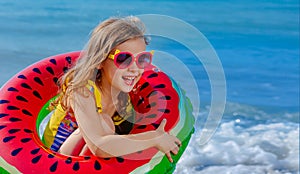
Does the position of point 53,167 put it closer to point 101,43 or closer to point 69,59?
point 101,43

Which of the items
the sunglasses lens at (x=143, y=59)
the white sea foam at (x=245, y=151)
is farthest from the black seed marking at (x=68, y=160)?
the white sea foam at (x=245, y=151)

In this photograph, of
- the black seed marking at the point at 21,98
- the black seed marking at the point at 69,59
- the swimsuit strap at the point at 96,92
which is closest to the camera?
the swimsuit strap at the point at 96,92

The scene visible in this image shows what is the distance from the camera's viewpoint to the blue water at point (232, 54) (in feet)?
16.6

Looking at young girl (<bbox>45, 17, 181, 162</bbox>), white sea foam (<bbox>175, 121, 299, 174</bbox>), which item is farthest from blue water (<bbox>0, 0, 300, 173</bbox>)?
young girl (<bbox>45, 17, 181, 162</bbox>)

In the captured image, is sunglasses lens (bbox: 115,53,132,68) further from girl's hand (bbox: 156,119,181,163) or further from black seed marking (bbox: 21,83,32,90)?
black seed marking (bbox: 21,83,32,90)

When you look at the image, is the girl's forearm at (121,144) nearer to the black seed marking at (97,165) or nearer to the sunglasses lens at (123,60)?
the black seed marking at (97,165)

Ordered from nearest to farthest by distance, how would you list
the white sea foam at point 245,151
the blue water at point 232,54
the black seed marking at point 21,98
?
1. the black seed marking at point 21,98
2. the white sea foam at point 245,151
3. the blue water at point 232,54

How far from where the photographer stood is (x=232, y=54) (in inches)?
323

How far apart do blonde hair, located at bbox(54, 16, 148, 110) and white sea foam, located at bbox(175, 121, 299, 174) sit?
6.39 feet

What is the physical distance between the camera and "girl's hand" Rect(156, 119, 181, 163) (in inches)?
109

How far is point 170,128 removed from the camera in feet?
9.46

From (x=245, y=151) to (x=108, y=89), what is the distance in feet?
8.17

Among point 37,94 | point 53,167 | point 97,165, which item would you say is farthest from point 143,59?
point 37,94

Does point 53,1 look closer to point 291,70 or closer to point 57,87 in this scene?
point 291,70
